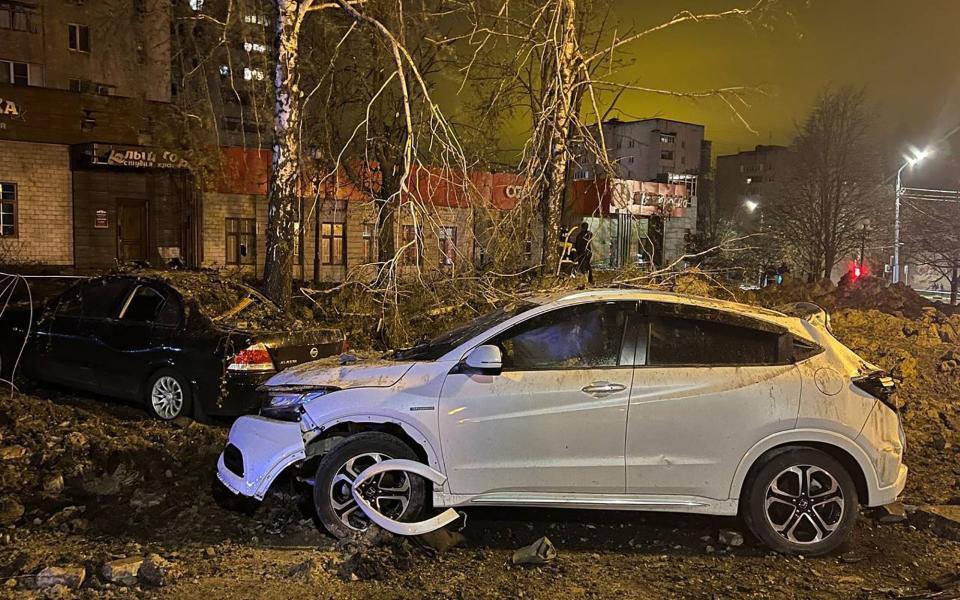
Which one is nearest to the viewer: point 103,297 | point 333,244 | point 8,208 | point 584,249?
point 103,297

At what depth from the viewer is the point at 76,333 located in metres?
8.66

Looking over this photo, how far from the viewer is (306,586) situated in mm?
4305

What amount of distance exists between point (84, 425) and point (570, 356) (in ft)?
16.8

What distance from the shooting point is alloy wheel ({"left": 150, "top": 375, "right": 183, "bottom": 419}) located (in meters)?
7.81

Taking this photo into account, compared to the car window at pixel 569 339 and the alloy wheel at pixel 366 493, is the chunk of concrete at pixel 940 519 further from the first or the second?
the alloy wheel at pixel 366 493

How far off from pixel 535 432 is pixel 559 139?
7.19 metres

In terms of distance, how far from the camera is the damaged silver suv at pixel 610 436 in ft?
16.0

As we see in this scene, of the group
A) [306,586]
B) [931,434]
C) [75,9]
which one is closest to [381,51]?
[931,434]

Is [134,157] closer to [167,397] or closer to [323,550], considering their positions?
[167,397]

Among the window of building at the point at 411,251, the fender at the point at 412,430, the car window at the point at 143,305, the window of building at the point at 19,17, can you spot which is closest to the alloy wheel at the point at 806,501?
the fender at the point at 412,430

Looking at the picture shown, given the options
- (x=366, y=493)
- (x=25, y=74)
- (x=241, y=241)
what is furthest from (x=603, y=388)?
(x=25, y=74)

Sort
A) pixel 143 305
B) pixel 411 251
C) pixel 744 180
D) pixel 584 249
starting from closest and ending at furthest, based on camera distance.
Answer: pixel 143 305, pixel 411 251, pixel 584 249, pixel 744 180

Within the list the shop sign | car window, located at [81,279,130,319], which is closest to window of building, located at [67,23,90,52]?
the shop sign

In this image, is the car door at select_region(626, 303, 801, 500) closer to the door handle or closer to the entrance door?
the door handle
